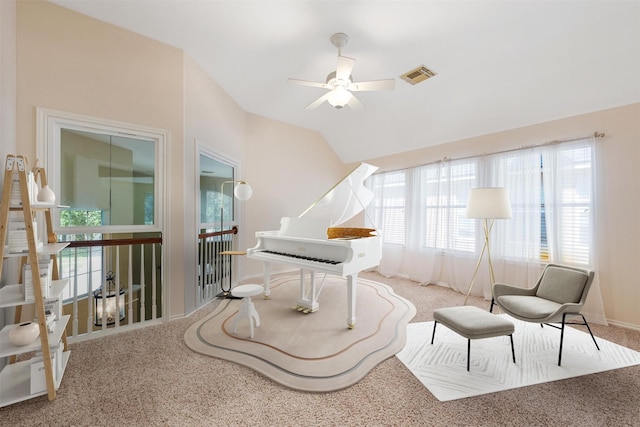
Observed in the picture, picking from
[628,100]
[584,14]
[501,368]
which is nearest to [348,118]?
[584,14]

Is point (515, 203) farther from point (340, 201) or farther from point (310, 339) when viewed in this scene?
point (310, 339)

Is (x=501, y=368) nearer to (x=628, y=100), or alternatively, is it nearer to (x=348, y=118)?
(x=628, y=100)

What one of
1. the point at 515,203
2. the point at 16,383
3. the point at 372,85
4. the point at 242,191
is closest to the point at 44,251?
the point at 16,383

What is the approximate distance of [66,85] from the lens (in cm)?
237

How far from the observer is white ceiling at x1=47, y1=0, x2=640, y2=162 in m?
2.30

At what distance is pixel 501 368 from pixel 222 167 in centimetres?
407

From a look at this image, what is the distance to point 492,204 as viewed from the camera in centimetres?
311

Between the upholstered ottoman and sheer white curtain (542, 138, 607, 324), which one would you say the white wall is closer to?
sheer white curtain (542, 138, 607, 324)

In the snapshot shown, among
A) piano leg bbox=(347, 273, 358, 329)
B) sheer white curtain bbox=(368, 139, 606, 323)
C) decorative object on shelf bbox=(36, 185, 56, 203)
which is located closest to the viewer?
decorative object on shelf bbox=(36, 185, 56, 203)

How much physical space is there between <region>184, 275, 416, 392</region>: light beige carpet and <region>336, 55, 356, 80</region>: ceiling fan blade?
2.54 metres

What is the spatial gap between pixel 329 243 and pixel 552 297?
2.25 meters

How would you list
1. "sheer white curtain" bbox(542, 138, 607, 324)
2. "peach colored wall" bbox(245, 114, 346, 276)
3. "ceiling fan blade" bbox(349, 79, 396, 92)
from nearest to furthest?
1. "ceiling fan blade" bbox(349, 79, 396, 92)
2. "sheer white curtain" bbox(542, 138, 607, 324)
3. "peach colored wall" bbox(245, 114, 346, 276)

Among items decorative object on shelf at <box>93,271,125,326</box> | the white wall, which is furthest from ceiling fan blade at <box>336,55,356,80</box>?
decorative object on shelf at <box>93,271,125,326</box>

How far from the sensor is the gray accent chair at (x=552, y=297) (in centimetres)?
216
